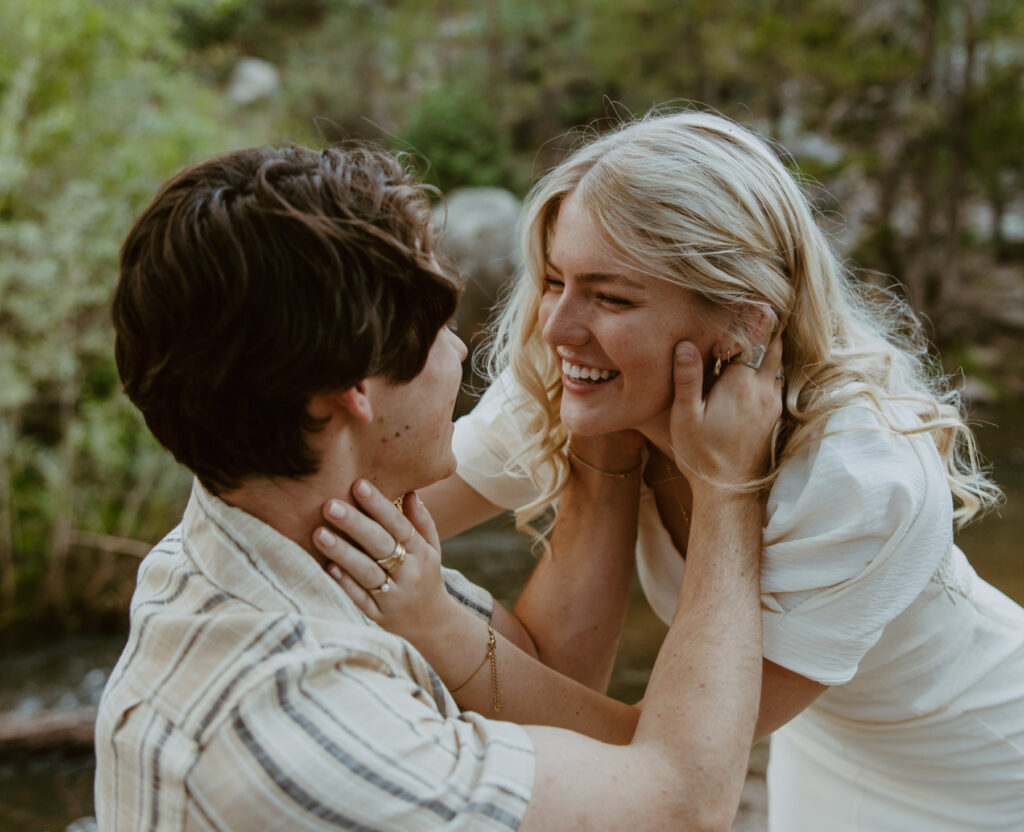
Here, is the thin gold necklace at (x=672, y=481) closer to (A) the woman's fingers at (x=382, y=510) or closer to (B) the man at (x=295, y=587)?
(B) the man at (x=295, y=587)

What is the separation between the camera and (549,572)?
2.14 meters

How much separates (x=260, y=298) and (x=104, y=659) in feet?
16.2

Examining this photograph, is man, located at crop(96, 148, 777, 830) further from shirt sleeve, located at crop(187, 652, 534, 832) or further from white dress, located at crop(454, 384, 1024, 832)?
white dress, located at crop(454, 384, 1024, 832)

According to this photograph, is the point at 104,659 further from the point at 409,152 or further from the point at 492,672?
the point at 409,152

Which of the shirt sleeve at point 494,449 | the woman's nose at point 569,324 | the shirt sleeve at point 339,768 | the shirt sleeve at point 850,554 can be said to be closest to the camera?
the shirt sleeve at point 339,768

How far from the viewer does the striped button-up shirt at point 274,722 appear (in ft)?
3.84

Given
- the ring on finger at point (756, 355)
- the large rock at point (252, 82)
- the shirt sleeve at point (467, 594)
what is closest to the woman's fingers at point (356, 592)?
the shirt sleeve at point (467, 594)

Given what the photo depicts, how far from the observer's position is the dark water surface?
4383 mm

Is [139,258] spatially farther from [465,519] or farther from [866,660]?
[866,660]

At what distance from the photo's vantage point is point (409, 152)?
6.17 ft

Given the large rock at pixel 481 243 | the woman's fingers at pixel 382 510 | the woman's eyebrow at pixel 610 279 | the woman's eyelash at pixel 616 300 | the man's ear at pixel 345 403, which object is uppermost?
the man's ear at pixel 345 403

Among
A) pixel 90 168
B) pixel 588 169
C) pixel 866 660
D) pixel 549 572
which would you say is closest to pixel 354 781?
pixel 549 572

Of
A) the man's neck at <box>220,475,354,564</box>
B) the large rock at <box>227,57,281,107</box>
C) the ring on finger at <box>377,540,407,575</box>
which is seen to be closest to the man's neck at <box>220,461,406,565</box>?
the man's neck at <box>220,475,354,564</box>

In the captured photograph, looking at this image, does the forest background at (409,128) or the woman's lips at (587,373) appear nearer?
the woman's lips at (587,373)
